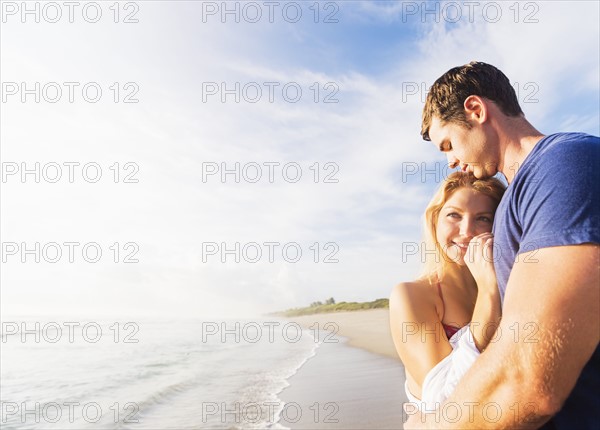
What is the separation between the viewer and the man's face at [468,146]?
7.67ft

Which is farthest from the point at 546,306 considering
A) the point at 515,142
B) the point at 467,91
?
the point at 467,91

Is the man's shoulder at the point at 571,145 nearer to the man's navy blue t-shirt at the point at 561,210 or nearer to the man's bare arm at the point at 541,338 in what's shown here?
the man's navy blue t-shirt at the point at 561,210

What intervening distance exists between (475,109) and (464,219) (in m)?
0.79

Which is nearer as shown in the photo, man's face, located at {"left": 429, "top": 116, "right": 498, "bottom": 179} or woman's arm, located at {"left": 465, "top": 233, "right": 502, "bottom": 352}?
woman's arm, located at {"left": 465, "top": 233, "right": 502, "bottom": 352}

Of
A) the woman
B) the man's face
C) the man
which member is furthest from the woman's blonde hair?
the man

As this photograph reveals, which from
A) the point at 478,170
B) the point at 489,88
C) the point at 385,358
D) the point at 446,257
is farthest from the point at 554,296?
the point at 385,358

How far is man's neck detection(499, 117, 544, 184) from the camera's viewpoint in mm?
2180

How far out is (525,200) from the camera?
1.77 m

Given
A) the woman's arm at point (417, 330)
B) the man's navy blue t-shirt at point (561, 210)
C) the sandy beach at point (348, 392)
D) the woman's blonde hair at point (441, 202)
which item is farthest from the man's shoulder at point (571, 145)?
the sandy beach at point (348, 392)

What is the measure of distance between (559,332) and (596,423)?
490mm

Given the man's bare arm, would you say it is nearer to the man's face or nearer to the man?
the man

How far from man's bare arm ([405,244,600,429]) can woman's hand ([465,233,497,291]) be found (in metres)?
0.58

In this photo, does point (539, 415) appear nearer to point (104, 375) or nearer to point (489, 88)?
point (489, 88)

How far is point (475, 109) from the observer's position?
2.38m
